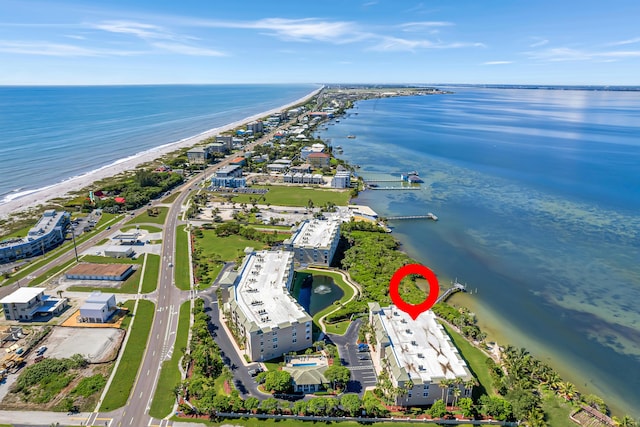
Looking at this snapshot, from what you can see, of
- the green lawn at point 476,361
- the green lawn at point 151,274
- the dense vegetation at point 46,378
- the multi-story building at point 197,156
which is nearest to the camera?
the dense vegetation at point 46,378

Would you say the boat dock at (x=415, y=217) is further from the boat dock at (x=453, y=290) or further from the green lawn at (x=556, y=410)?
the green lawn at (x=556, y=410)

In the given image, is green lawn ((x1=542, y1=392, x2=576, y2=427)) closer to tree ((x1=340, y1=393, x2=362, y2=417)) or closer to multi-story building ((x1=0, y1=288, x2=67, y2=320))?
tree ((x1=340, y1=393, x2=362, y2=417))

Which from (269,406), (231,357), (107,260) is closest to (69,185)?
(107,260)

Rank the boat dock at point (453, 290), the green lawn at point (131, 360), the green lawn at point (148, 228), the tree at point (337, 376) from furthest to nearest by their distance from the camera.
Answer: the green lawn at point (148, 228) → the boat dock at point (453, 290) → the tree at point (337, 376) → the green lawn at point (131, 360)

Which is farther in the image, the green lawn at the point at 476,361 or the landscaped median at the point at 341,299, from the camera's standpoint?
the landscaped median at the point at 341,299

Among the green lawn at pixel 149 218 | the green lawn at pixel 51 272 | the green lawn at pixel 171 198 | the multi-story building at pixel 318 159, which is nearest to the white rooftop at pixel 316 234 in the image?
the green lawn at pixel 149 218

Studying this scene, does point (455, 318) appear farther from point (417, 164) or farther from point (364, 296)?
point (417, 164)

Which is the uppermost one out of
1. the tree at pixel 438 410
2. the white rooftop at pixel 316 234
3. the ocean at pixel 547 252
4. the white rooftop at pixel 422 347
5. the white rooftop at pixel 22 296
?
the white rooftop at pixel 316 234
